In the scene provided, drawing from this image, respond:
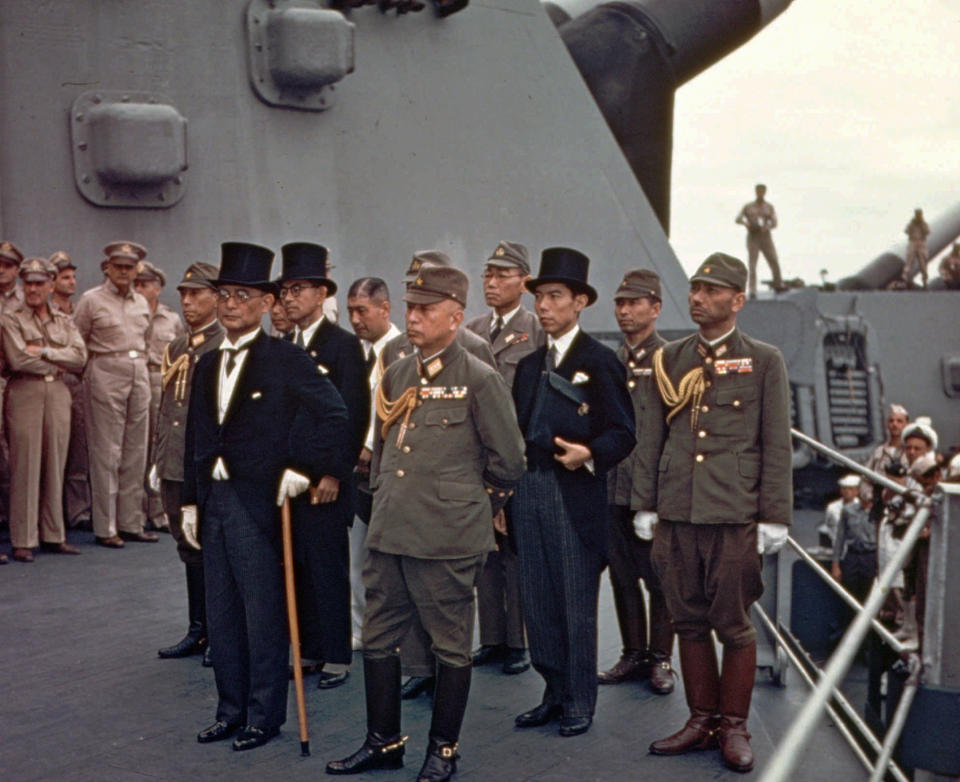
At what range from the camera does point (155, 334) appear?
20.4ft

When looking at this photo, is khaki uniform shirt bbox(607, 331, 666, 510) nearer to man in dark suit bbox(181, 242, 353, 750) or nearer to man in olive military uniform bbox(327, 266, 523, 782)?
man in olive military uniform bbox(327, 266, 523, 782)

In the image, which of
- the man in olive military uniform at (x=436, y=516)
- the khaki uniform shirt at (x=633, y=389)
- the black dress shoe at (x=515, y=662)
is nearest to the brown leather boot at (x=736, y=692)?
the man in olive military uniform at (x=436, y=516)

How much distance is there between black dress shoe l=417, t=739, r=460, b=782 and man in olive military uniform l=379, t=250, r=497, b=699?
55cm

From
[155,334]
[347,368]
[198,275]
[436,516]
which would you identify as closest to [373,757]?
[436,516]

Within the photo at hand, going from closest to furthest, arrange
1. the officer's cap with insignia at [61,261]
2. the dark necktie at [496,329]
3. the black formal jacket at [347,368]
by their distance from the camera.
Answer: the black formal jacket at [347,368] < the dark necktie at [496,329] < the officer's cap with insignia at [61,261]

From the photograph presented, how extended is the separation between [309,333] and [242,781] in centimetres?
159

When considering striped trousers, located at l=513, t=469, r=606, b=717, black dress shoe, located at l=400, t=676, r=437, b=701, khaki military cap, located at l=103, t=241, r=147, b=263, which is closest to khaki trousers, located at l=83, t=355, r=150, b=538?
khaki military cap, located at l=103, t=241, r=147, b=263

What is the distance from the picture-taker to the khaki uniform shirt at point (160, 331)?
20.4 ft

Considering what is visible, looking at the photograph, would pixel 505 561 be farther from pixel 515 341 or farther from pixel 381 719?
pixel 381 719

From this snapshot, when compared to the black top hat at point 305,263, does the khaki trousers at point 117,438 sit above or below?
below

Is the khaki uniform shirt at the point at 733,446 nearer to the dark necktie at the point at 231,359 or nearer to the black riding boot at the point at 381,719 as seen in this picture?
the black riding boot at the point at 381,719

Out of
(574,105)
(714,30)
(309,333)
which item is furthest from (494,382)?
(714,30)

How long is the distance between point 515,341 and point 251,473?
4.21ft

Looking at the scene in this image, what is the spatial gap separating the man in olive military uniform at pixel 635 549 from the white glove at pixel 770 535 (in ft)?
2.41
